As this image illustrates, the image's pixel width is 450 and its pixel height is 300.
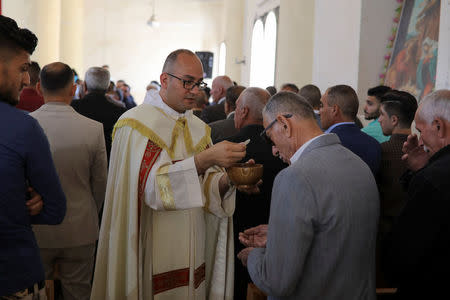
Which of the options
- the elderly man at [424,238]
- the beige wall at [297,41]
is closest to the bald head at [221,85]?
the beige wall at [297,41]

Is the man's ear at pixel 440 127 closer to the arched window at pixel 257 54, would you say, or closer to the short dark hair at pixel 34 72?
the short dark hair at pixel 34 72

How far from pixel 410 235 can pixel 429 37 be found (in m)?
4.84

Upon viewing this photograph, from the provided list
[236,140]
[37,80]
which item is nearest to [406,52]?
[236,140]

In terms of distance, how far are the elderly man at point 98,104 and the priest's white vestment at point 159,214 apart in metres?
2.29

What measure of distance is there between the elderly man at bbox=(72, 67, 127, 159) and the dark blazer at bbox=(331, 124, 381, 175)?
2469 mm

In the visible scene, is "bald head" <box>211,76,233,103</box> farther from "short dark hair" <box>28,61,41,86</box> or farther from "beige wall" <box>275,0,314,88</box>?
"beige wall" <box>275,0,314,88</box>

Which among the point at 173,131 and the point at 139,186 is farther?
the point at 173,131

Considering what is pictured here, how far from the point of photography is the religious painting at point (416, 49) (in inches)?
245

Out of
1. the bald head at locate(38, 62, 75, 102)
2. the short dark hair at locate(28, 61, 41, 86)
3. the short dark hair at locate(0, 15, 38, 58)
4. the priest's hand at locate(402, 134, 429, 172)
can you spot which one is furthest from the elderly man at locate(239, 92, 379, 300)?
the short dark hair at locate(28, 61, 41, 86)

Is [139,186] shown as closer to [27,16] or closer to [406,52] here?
[406,52]

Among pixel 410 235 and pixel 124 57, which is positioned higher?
pixel 124 57

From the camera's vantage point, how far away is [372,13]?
25.2ft

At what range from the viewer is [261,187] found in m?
3.82

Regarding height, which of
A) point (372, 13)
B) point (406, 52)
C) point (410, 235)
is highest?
point (372, 13)
